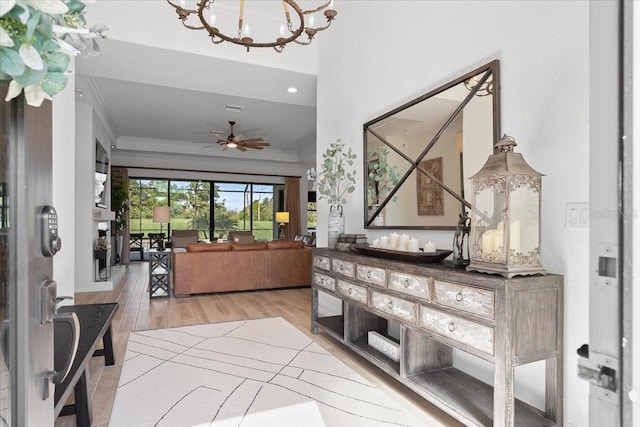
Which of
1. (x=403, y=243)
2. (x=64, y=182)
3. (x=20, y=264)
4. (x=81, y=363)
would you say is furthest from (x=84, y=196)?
(x=20, y=264)

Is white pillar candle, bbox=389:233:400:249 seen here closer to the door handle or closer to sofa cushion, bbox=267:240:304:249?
the door handle

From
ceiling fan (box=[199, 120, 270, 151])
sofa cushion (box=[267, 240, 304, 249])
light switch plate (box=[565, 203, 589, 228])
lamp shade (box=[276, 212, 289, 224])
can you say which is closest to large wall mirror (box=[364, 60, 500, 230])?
light switch plate (box=[565, 203, 589, 228])

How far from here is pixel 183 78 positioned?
4.60m

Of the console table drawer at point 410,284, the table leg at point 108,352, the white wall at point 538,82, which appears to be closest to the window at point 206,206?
the table leg at point 108,352

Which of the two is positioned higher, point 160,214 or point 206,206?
point 206,206

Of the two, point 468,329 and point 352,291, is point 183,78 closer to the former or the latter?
point 352,291

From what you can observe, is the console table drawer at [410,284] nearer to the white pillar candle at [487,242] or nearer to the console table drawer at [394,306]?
the console table drawer at [394,306]

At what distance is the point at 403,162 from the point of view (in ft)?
10.4

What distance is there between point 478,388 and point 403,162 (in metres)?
1.76

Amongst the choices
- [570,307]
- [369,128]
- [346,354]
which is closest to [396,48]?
[369,128]

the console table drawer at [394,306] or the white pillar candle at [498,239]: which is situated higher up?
the white pillar candle at [498,239]

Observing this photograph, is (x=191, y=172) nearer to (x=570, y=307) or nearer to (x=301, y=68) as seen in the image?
(x=301, y=68)

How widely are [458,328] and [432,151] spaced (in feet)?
4.53

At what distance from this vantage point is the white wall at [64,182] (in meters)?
2.98
